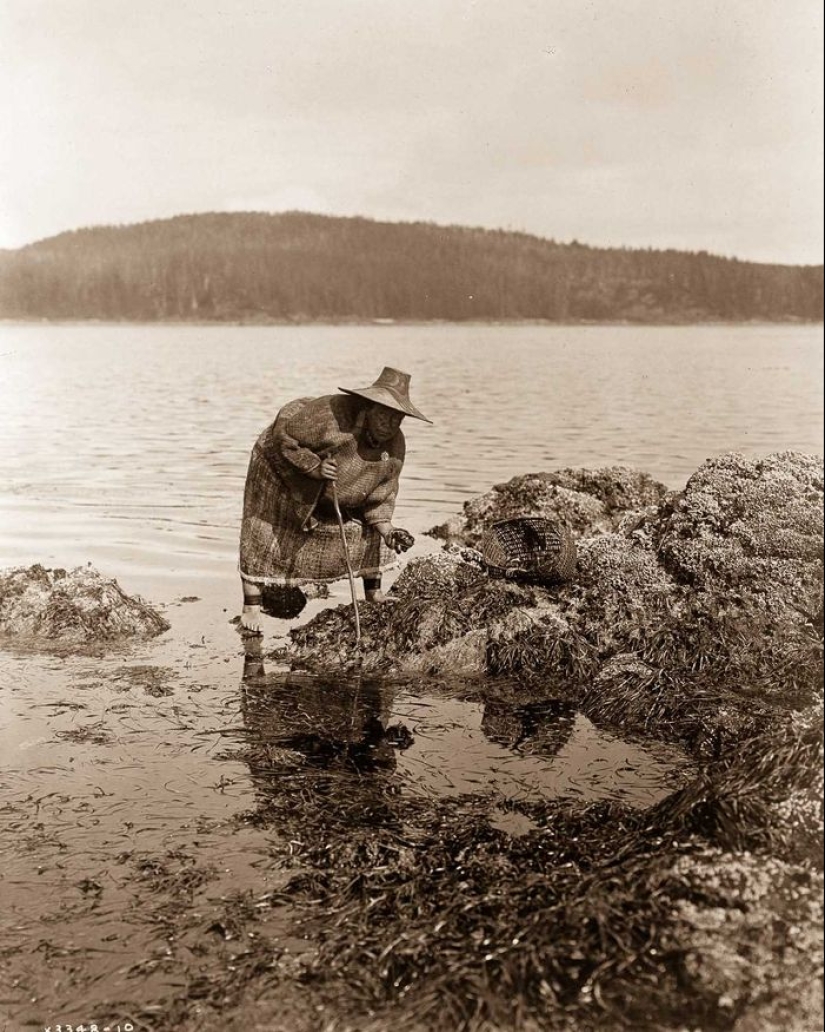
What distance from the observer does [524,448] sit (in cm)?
2055

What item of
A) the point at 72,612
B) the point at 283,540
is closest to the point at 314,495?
the point at 283,540

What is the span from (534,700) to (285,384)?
2525 cm

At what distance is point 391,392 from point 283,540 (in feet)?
4.97

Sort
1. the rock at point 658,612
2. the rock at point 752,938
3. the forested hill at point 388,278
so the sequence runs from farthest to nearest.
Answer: the forested hill at point 388,278 < the rock at point 658,612 < the rock at point 752,938

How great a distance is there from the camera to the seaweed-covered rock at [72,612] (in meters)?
7.68

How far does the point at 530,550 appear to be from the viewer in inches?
302

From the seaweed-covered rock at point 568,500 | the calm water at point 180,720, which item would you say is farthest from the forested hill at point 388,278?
the seaweed-covered rock at point 568,500

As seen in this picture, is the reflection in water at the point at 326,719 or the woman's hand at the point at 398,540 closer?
the reflection in water at the point at 326,719

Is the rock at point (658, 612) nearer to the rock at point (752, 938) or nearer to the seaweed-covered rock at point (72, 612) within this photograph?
the seaweed-covered rock at point (72, 612)

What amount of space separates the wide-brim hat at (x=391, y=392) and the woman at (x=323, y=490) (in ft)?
0.03

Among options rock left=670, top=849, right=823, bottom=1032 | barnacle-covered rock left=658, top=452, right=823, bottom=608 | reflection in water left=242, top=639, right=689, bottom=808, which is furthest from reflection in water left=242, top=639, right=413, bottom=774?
barnacle-covered rock left=658, top=452, right=823, bottom=608

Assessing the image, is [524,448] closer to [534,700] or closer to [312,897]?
[534,700]

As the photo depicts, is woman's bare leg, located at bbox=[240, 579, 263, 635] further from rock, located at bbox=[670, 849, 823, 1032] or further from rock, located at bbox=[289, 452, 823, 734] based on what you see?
rock, located at bbox=[670, 849, 823, 1032]

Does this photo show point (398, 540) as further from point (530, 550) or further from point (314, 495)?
point (530, 550)
